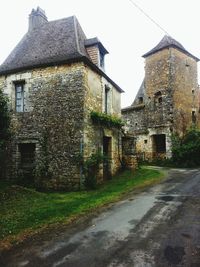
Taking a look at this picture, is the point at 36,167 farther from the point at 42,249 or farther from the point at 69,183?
the point at 42,249

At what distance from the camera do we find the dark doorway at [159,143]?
922 inches

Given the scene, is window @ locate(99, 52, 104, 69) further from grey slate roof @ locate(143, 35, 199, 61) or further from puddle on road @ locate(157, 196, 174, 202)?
grey slate roof @ locate(143, 35, 199, 61)

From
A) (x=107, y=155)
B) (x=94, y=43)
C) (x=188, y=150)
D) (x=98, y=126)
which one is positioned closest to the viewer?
(x=98, y=126)

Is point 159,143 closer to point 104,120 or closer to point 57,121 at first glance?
point 104,120

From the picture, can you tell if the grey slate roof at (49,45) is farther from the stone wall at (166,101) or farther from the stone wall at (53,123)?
the stone wall at (166,101)

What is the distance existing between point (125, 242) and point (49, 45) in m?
12.0

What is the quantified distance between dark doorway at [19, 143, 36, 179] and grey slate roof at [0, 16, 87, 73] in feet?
13.6

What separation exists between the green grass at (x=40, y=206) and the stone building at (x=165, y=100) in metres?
10.7

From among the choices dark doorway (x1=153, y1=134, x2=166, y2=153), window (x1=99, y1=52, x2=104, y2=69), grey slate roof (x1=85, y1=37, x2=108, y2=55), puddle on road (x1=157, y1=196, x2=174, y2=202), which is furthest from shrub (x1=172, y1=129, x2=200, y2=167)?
puddle on road (x1=157, y1=196, x2=174, y2=202)

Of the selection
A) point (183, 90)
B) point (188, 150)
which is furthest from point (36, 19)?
point (188, 150)

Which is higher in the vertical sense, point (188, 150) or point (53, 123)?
point (53, 123)

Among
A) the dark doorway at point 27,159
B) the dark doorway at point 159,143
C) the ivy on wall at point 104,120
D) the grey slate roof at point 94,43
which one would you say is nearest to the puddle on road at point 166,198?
the ivy on wall at point 104,120

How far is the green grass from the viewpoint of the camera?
6820 mm

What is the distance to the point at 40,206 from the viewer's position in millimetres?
8781
